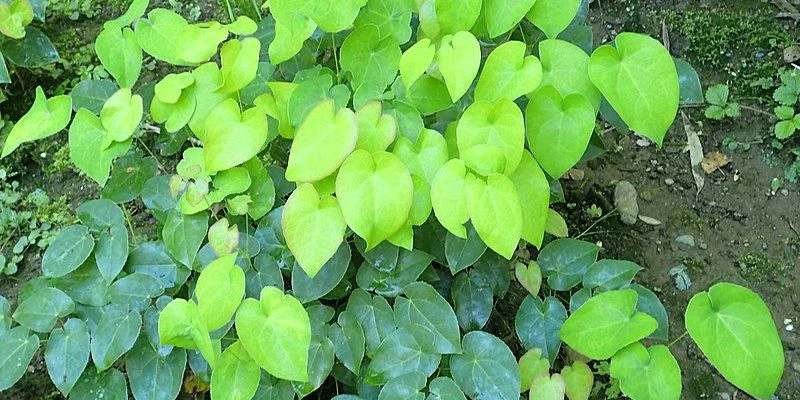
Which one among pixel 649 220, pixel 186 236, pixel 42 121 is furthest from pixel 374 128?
pixel 649 220

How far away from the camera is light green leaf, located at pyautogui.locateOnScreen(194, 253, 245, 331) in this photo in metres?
1.18

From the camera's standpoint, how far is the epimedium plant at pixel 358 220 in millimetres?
1157

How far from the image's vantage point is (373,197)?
3.75 ft

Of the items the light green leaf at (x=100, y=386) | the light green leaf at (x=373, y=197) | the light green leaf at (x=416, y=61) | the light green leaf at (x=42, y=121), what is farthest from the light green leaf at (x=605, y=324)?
the light green leaf at (x=42, y=121)

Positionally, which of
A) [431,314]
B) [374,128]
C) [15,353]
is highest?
[374,128]

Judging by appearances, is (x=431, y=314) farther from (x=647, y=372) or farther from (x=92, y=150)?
(x=92, y=150)

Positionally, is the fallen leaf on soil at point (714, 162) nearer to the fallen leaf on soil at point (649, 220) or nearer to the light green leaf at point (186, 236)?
the fallen leaf on soil at point (649, 220)

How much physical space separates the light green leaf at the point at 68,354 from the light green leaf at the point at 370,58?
0.70 metres

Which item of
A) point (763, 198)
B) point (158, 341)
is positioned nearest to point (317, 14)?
point (158, 341)

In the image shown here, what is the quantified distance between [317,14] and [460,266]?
0.52 m

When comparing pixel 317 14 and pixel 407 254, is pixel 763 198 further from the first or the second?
pixel 317 14

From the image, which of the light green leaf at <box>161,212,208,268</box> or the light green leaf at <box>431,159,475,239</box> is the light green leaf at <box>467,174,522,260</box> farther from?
the light green leaf at <box>161,212,208,268</box>

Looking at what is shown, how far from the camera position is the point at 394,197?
1.14m

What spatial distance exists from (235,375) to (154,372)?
21 centimetres
